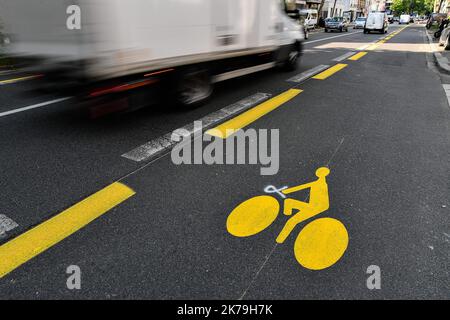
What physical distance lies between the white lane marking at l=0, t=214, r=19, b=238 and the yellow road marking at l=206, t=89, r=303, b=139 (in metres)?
2.64

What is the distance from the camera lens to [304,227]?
2.53 m

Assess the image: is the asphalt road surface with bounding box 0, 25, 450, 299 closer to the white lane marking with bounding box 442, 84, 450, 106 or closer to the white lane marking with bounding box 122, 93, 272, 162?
the white lane marking with bounding box 122, 93, 272, 162

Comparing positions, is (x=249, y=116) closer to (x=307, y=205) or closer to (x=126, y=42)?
(x=126, y=42)

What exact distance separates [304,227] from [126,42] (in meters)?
2.85

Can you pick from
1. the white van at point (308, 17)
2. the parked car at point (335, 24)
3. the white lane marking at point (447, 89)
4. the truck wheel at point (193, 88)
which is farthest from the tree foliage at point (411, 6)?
the truck wheel at point (193, 88)

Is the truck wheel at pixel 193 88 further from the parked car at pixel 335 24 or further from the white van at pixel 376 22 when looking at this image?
the white van at pixel 376 22

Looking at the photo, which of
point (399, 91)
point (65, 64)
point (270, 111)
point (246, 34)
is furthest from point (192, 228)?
point (399, 91)

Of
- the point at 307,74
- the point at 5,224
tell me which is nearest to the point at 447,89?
the point at 307,74

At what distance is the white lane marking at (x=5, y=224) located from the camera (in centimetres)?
236

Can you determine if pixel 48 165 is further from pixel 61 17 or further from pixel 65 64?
pixel 61 17

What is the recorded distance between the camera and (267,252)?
89.7 inches

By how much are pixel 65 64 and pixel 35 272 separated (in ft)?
7.90

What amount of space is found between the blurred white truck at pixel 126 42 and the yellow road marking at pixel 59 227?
1451mm
